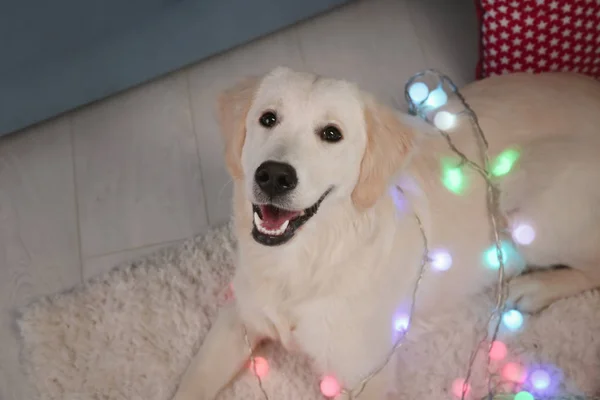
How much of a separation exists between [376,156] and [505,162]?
0.47m

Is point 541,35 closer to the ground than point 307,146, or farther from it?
farther from it

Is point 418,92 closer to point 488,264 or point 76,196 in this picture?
point 488,264

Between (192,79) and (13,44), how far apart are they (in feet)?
2.14

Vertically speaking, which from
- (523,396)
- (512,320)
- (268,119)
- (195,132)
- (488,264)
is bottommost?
(523,396)

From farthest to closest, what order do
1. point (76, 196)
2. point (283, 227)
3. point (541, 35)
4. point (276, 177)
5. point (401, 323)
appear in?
point (76, 196), point (541, 35), point (401, 323), point (283, 227), point (276, 177)

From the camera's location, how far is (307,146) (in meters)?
1.24

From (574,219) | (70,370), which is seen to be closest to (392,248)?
(574,219)

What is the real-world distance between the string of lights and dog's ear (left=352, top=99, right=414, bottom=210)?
0.15 meters

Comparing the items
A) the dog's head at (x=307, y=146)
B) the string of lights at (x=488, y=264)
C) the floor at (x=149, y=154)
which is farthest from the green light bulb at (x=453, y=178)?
the floor at (x=149, y=154)

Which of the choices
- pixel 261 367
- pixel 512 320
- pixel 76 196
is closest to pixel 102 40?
pixel 76 196

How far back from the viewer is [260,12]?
221cm

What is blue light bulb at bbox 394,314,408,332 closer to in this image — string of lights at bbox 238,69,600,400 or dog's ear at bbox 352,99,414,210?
string of lights at bbox 238,69,600,400

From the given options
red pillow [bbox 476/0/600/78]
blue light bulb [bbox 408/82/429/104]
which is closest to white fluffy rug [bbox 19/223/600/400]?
blue light bulb [bbox 408/82/429/104]

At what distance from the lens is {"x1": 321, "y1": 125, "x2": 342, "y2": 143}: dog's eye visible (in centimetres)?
128
